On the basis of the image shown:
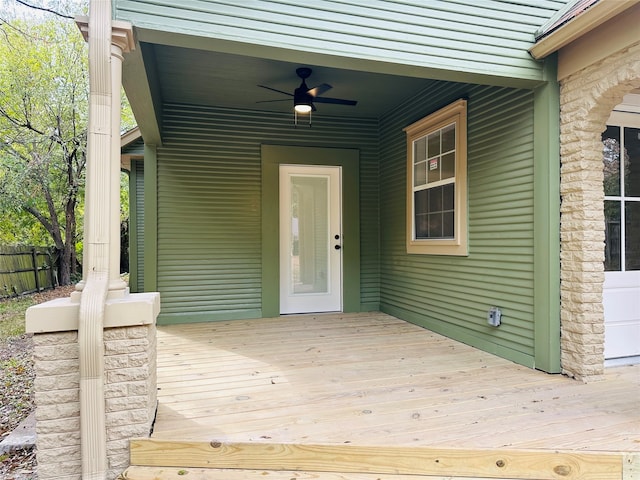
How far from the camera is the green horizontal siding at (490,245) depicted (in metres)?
3.41

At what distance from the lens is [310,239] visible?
561 centimetres

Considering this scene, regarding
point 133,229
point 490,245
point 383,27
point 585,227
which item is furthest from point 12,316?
point 585,227

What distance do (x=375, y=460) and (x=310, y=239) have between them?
3.80 meters

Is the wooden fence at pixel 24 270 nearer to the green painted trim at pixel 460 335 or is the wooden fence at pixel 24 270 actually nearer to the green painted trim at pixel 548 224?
the green painted trim at pixel 460 335

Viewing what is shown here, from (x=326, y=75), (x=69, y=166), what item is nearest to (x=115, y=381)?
(x=326, y=75)

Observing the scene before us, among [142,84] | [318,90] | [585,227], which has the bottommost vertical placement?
[585,227]

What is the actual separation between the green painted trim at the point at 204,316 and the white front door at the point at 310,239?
0.45 meters

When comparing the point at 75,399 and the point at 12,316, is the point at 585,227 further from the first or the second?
the point at 12,316

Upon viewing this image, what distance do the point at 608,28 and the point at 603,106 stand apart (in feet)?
1.70

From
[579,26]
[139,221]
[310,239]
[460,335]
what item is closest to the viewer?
[579,26]

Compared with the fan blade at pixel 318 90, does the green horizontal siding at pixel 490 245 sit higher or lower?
lower

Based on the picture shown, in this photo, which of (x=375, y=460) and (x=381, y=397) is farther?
(x=381, y=397)

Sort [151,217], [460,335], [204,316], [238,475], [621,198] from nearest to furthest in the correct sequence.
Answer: [238,475] < [621,198] < [460,335] < [151,217] < [204,316]

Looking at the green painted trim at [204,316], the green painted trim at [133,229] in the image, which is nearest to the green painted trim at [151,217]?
the green painted trim at [204,316]
